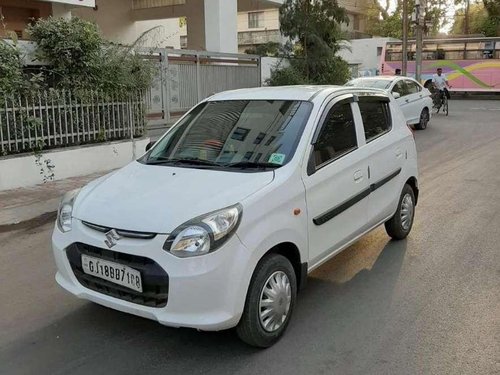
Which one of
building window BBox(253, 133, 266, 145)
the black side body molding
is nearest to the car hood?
building window BBox(253, 133, 266, 145)

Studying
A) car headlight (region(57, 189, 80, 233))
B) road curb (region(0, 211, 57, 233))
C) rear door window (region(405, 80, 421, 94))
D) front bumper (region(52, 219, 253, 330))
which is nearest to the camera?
front bumper (region(52, 219, 253, 330))

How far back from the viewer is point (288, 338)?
12.1 feet

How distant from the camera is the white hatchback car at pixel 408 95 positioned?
15.1 meters

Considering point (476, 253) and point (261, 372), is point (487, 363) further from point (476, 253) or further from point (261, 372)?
point (476, 253)

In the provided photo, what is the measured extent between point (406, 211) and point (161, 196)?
3.11 meters

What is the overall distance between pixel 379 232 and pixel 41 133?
587cm

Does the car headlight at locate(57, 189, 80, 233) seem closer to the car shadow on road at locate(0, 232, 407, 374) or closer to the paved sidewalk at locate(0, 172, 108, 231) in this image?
the car shadow on road at locate(0, 232, 407, 374)

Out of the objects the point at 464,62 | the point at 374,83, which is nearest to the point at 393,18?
the point at 464,62

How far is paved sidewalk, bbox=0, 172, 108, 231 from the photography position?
7.02 metres

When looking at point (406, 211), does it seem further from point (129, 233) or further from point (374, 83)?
point (374, 83)

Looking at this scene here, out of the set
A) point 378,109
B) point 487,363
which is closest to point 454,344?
point 487,363

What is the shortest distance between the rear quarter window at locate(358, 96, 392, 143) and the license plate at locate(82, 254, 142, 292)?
101 inches

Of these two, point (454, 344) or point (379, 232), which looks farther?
point (379, 232)

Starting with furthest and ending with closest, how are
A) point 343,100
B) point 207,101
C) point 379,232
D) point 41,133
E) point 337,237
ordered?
point 41,133 < point 379,232 < point 207,101 < point 343,100 < point 337,237
